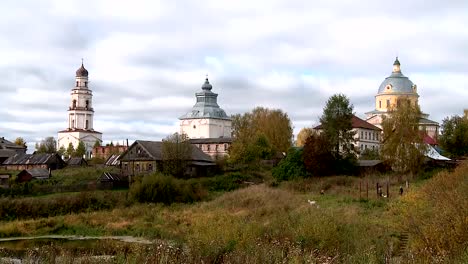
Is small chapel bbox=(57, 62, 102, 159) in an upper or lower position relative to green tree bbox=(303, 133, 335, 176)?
upper

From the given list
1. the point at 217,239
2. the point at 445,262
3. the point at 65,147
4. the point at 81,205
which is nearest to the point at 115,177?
the point at 81,205

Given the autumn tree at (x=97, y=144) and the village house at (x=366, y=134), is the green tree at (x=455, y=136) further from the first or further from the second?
the autumn tree at (x=97, y=144)

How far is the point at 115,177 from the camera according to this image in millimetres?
54344

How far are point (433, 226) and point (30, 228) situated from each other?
26.2 m

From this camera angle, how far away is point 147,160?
6019 cm

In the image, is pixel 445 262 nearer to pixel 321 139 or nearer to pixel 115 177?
pixel 321 139

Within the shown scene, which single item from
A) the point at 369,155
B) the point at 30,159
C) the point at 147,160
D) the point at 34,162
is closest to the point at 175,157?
the point at 147,160

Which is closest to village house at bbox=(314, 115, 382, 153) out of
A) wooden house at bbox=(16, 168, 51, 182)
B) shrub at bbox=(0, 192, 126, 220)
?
wooden house at bbox=(16, 168, 51, 182)

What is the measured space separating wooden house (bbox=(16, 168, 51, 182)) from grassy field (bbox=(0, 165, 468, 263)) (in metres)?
19.7

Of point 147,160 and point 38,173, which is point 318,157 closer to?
point 147,160

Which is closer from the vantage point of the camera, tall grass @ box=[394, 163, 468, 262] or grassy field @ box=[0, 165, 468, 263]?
grassy field @ box=[0, 165, 468, 263]

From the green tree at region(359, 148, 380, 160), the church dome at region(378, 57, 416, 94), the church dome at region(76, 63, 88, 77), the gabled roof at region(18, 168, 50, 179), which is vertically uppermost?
Result: the church dome at region(76, 63, 88, 77)

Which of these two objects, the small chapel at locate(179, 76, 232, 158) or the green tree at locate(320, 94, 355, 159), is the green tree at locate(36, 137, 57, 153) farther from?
the green tree at locate(320, 94, 355, 159)

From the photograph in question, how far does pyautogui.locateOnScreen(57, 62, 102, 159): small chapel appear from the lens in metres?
114
